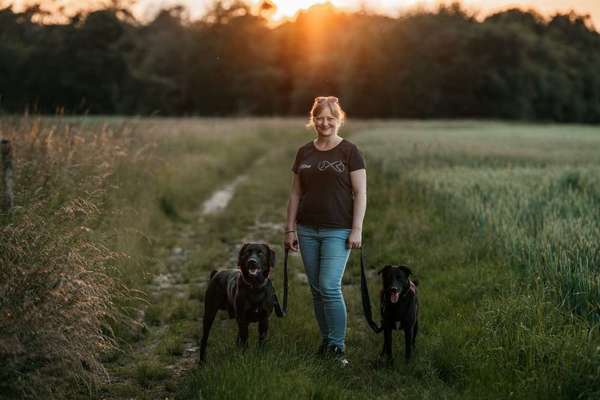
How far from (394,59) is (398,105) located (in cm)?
606

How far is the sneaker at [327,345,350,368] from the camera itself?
5363 mm

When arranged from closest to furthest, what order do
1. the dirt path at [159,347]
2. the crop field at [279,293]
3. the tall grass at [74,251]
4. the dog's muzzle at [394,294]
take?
the tall grass at [74,251], the crop field at [279,293], the dirt path at [159,347], the dog's muzzle at [394,294]

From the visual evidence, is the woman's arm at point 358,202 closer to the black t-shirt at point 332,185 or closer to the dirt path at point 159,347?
the black t-shirt at point 332,185

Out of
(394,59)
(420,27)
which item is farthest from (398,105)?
(420,27)

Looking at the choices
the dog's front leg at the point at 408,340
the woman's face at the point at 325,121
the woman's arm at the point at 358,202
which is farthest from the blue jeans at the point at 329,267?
the woman's face at the point at 325,121

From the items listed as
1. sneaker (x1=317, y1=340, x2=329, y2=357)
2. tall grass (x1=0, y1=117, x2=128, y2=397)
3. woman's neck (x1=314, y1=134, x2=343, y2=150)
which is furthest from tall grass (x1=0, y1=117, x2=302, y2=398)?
woman's neck (x1=314, y1=134, x2=343, y2=150)

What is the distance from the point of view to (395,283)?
530 centimetres

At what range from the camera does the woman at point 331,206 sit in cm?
549

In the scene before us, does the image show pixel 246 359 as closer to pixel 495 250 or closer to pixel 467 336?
pixel 467 336

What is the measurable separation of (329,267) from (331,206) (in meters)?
0.55

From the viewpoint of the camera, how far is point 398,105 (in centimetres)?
7875

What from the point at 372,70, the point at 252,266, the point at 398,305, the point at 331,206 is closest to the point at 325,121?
the point at 331,206

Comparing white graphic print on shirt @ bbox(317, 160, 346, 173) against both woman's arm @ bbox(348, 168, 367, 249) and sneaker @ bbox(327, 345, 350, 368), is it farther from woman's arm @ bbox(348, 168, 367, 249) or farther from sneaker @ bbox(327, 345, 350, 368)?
sneaker @ bbox(327, 345, 350, 368)

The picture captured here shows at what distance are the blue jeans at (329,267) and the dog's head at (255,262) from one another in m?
0.46
